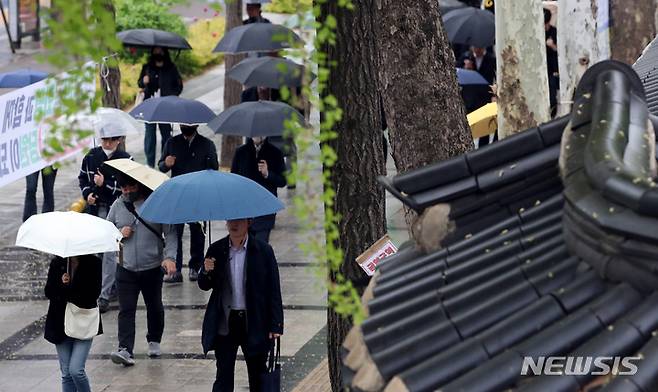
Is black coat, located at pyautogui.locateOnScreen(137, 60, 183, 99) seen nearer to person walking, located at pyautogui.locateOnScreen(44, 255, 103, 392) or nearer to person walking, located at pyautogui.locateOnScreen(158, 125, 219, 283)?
person walking, located at pyautogui.locateOnScreen(158, 125, 219, 283)

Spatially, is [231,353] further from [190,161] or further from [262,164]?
[190,161]

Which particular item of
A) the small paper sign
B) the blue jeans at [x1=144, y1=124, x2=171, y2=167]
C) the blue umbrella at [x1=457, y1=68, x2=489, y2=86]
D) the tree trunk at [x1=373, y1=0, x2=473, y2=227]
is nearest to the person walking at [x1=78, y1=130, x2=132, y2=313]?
the tree trunk at [x1=373, y1=0, x2=473, y2=227]

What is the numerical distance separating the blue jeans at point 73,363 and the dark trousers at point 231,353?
1099 millimetres

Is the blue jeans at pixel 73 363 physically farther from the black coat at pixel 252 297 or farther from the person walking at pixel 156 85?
the person walking at pixel 156 85

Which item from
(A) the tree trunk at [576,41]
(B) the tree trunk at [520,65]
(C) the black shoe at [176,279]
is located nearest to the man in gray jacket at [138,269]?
(C) the black shoe at [176,279]

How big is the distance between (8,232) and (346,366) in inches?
504

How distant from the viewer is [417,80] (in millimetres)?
9797

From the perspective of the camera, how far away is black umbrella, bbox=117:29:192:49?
68.6 feet

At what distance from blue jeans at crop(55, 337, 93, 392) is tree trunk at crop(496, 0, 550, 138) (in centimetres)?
397

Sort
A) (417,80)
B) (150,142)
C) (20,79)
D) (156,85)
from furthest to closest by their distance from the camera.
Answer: (156,85), (150,142), (20,79), (417,80)

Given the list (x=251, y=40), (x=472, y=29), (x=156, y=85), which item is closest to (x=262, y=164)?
(x=156, y=85)

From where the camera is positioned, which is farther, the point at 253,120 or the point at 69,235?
the point at 253,120

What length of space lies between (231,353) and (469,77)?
9.68 meters

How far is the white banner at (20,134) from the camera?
1530cm
